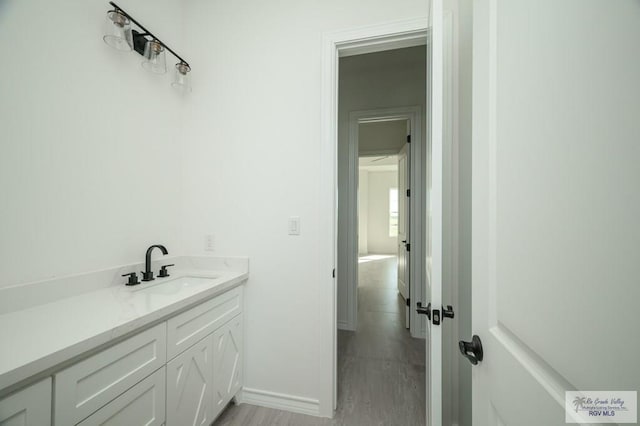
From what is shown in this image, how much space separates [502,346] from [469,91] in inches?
47.8

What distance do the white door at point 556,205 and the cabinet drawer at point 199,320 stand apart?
3.90 feet

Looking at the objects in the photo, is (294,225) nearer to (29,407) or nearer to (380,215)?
(29,407)

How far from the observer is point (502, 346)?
0.58 meters

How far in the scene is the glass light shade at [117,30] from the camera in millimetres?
1278

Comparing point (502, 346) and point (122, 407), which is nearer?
point (502, 346)

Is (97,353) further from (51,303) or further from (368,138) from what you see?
(368,138)

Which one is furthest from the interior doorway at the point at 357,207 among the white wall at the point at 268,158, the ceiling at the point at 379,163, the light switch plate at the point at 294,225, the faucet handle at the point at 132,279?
the ceiling at the point at 379,163

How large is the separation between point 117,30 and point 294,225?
4.55ft

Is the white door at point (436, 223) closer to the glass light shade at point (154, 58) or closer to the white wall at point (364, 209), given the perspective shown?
the glass light shade at point (154, 58)

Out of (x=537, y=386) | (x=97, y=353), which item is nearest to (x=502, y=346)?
(x=537, y=386)

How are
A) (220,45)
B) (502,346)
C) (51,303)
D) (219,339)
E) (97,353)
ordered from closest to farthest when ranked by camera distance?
1. (502,346)
2. (97,353)
3. (51,303)
4. (219,339)
5. (220,45)

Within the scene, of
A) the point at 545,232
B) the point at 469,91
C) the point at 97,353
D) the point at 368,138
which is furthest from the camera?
the point at 368,138

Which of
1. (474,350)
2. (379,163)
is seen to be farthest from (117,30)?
(379,163)

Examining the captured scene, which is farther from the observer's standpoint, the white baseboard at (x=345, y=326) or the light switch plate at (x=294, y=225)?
the white baseboard at (x=345, y=326)
